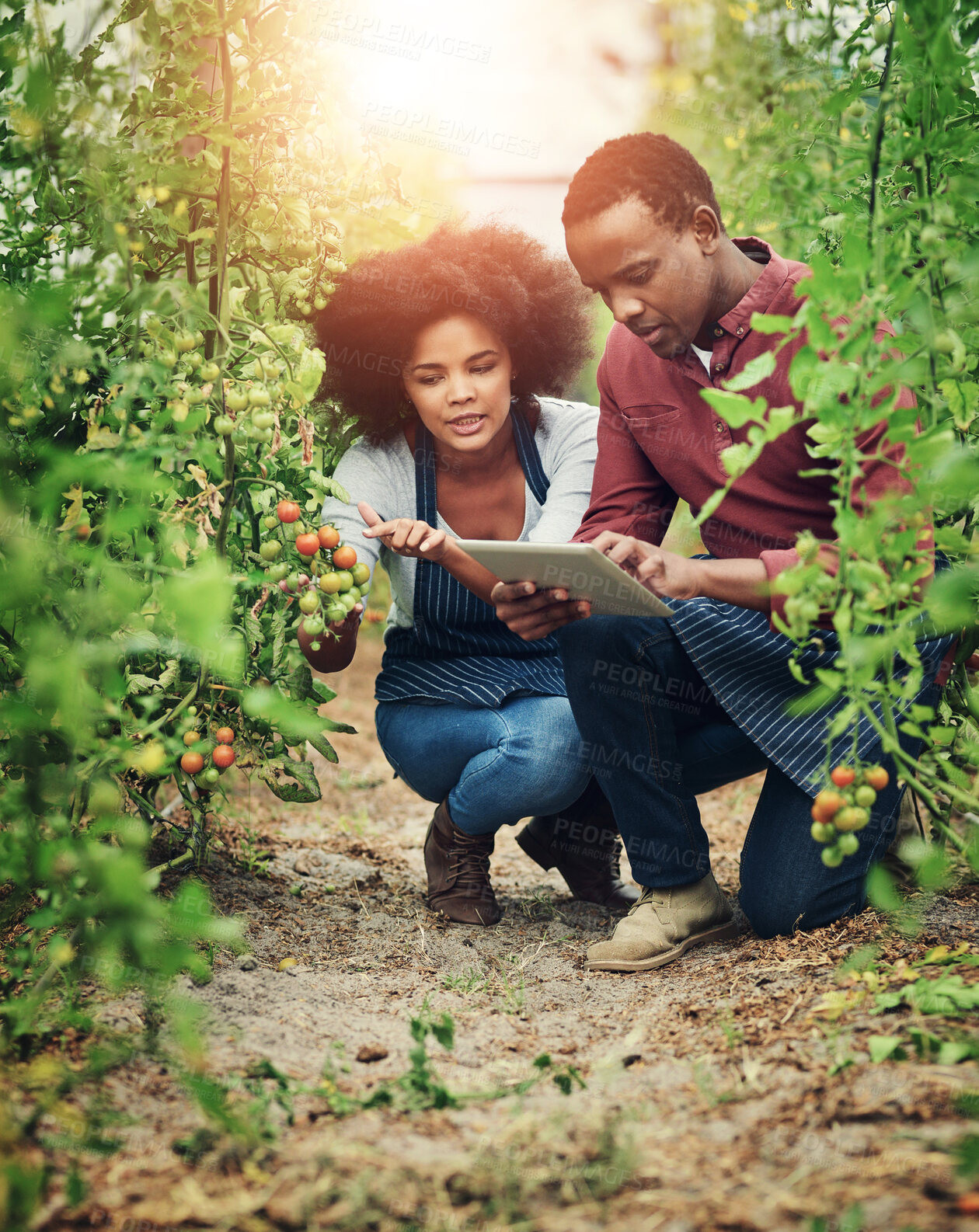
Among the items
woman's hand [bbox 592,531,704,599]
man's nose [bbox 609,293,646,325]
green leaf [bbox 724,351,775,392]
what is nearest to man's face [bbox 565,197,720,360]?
A: man's nose [bbox 609,293,646,325]

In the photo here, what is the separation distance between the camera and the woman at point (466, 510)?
2152mm

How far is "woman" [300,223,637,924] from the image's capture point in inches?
84.7

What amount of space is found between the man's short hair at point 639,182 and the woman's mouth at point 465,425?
1.53ft

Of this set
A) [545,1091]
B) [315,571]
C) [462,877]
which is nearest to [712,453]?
[315,571]

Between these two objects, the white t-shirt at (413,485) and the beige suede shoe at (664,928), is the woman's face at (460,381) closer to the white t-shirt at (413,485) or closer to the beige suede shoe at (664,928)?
the white t-shirt at (413,485)

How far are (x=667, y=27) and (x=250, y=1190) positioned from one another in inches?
198

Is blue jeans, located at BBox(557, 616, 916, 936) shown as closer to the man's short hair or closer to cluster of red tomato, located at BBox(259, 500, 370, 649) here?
cluster of red tomato, located at BBox(259, 500, 370, 649)

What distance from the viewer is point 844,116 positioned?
224 centimetres

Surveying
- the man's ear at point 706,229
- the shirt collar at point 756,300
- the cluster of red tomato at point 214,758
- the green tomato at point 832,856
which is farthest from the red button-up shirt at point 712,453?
the cluster of red tomato at point 214,758

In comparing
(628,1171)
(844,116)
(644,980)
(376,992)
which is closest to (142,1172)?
(628,1171)

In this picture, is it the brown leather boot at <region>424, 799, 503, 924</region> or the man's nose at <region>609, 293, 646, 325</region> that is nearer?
the man's nose at <region>609, 293, 646, 325</region>

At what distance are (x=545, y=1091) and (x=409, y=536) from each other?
3.36 ft

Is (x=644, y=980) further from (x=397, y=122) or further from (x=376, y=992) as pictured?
(x=397, y=122)

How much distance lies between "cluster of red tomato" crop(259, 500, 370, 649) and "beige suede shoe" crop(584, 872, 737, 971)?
0.82 m
